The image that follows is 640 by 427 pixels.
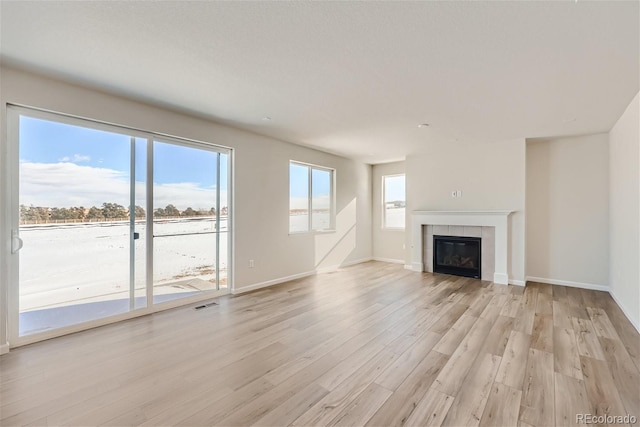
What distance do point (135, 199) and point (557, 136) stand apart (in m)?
6.54

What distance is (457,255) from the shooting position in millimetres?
5727

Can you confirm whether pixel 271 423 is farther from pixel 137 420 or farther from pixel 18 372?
pixel 18 372

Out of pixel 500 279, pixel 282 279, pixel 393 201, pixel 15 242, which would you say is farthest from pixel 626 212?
pixel 15 242

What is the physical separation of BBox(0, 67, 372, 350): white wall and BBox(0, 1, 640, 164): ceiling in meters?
0.24

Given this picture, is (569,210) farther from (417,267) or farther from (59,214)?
(59,214)

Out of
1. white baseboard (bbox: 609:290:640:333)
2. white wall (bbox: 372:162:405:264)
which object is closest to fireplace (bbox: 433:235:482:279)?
white wall (bbox: 372:162:405:264)

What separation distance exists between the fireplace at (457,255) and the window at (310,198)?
2358 mm

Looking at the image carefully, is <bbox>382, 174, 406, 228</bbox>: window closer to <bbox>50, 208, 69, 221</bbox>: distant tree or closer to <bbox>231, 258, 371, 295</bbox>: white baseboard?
<bbox>231, 258, 371, 295</bbox>: white baseboard

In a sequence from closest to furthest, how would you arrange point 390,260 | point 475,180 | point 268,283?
point 268,283 → point 475,180 → point 390,260

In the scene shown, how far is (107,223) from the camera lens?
3273 millimetres

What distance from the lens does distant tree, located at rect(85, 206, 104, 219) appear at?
3.15 m

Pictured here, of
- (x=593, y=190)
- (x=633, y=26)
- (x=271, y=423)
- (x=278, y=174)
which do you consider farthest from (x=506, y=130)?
(x=271, y=423)

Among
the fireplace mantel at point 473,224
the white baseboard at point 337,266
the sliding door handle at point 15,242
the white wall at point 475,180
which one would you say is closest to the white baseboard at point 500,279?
the fireplace mantel at point 473,224

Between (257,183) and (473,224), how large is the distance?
161 inches
